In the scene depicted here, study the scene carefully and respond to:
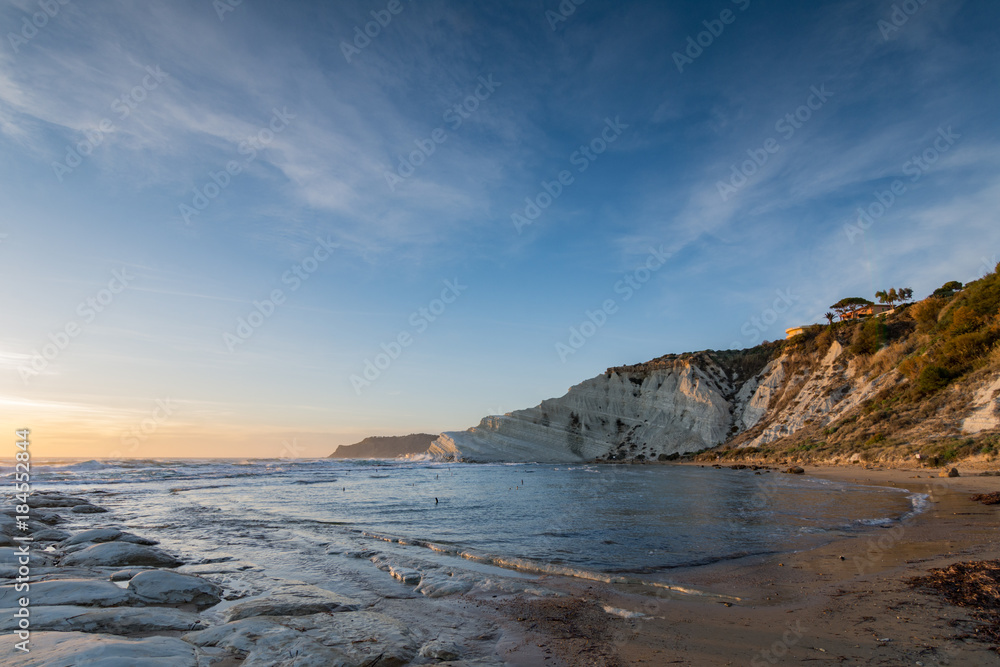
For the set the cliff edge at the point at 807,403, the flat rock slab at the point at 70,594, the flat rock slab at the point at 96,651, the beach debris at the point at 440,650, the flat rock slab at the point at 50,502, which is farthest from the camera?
the cliff edge at the point at 807,403

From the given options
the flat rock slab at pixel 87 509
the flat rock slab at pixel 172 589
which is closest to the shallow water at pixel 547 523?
the flat rock slab at pixel 87 509

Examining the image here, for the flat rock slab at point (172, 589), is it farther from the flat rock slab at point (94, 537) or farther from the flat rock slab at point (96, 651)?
the flat rock slab at point (94, 537)

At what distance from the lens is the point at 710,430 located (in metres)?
48.7

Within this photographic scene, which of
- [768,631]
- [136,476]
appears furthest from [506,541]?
[136,476]

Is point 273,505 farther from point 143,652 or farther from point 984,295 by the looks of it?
point 984,295

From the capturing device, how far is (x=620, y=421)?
59.2 meters

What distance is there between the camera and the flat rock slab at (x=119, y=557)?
8508 mm

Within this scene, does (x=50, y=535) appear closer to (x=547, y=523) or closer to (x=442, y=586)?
(x=442, y=586)

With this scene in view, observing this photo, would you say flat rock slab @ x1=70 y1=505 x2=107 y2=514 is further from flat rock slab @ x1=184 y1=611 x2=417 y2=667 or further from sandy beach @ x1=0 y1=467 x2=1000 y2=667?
flat rock slab @ x1=184 y1=611 x2=417 y2=667

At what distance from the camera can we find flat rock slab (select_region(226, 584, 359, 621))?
5996 mm

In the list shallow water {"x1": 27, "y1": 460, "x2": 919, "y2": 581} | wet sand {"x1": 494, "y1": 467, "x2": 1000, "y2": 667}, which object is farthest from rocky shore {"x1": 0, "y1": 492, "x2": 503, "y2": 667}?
shallow water {"x1": 27, "y1": 460, "x2": 919, "y2": 581}

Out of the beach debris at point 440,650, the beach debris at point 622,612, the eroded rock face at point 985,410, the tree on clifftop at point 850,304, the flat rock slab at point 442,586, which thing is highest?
the tree on clifftop at point 850,304

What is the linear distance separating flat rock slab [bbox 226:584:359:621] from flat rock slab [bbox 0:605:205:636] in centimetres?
50

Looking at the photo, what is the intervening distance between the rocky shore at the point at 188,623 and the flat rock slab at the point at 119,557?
44 mm
